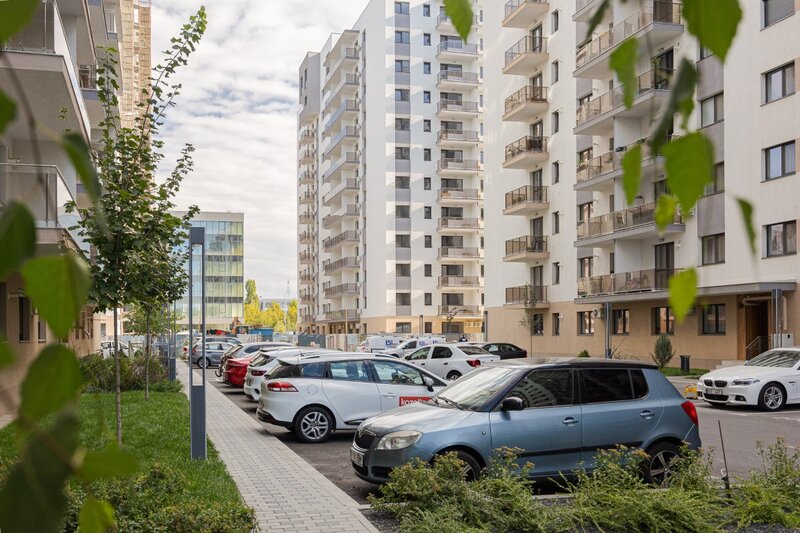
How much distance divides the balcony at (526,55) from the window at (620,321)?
16879 millimetres

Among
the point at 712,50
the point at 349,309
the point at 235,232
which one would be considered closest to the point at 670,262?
the point at 712,50

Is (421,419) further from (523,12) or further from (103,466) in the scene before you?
(523,12)

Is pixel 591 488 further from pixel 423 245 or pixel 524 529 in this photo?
pixel 423 245

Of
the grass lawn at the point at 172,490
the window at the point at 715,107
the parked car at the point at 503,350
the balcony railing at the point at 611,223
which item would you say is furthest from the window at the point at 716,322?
the grass lawn at the point at 172,490

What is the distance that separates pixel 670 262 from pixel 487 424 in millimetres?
31137

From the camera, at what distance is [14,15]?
2.93ft

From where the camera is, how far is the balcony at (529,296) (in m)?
49.7

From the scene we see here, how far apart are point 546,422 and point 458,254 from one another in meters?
67.4

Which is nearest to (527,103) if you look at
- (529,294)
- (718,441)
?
(529,294)

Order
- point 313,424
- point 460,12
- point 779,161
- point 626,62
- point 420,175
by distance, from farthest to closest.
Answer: point 420,175 → point 779,161 → point 313,424 → point 460,12 → point 626,62

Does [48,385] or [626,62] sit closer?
[48,385]

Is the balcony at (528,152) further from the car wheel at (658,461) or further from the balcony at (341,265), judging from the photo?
the car wheel at (658,461)

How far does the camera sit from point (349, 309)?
8650cm

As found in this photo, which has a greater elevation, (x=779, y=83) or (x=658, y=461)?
(x=779, y=83)
